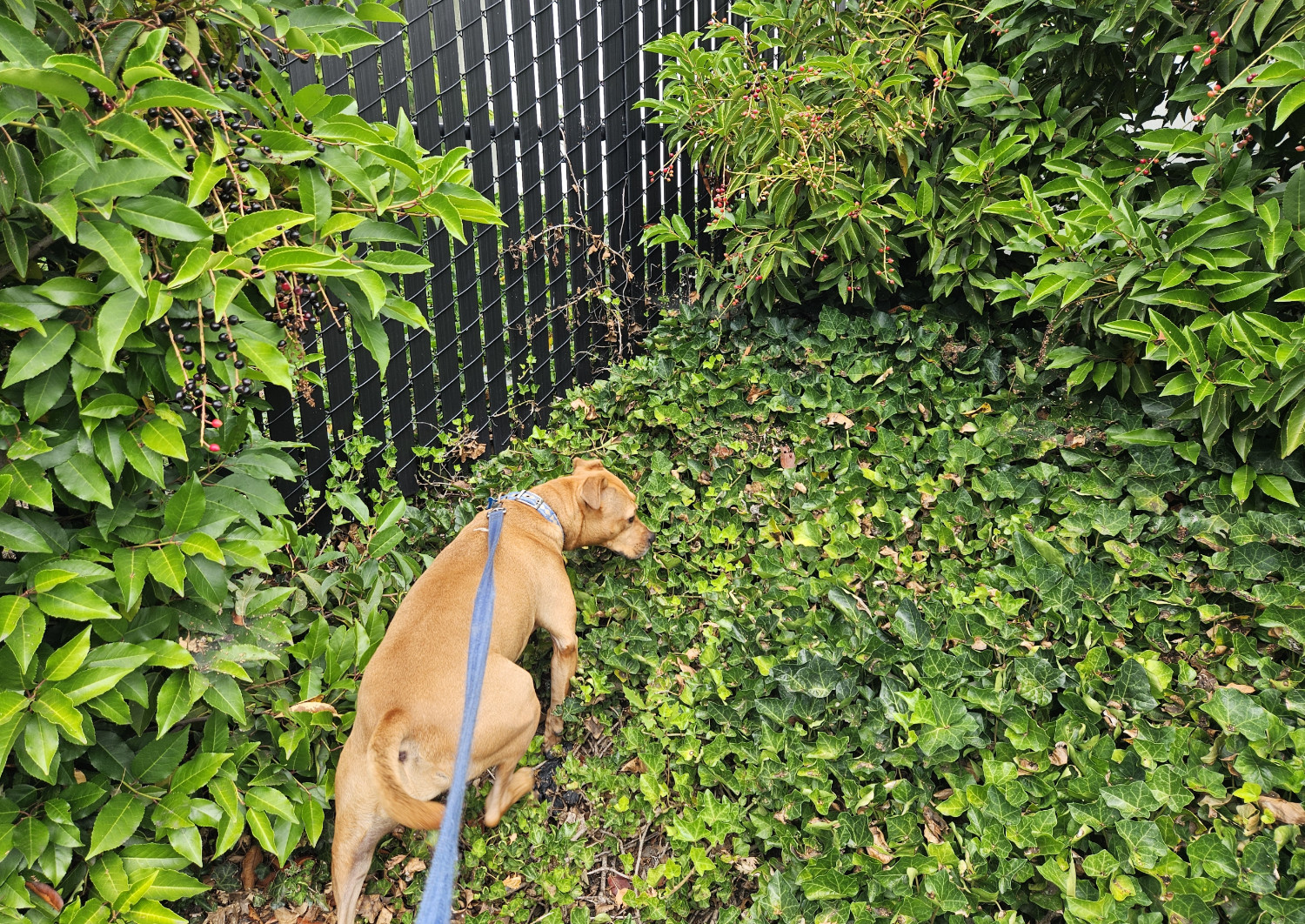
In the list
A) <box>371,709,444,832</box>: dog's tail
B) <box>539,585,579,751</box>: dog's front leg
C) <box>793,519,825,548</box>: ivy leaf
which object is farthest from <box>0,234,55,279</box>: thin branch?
<box>793,519,825,548</box>: ivy leaf

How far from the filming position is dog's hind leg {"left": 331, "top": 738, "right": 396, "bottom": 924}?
2.53 meters

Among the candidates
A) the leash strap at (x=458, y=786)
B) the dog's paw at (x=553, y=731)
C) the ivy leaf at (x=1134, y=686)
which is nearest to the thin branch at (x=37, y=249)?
the leash strap at (x=458, y=786)

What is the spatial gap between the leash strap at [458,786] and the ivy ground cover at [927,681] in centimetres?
94

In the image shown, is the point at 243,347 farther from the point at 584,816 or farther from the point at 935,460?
the point at 935,460

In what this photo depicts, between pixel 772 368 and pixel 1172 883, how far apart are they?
3101mm

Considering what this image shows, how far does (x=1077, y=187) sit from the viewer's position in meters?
3.21

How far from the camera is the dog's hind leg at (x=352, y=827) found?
253 cm

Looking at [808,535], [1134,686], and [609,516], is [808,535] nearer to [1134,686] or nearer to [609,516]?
[609,516]

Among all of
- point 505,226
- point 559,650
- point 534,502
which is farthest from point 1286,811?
point 505,226

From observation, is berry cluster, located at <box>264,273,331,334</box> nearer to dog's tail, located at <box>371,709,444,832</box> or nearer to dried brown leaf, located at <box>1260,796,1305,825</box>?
dog's tail, located at <box>371,709,444,832</box>

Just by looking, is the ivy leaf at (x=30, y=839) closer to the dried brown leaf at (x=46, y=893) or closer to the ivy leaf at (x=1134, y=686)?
the dried brown leaf at (x=46, y=893)

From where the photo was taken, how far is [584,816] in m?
3.02

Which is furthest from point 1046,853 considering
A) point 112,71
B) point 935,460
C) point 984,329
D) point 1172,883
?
point 112,71

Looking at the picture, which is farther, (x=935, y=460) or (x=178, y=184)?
(x=935, y=460)
